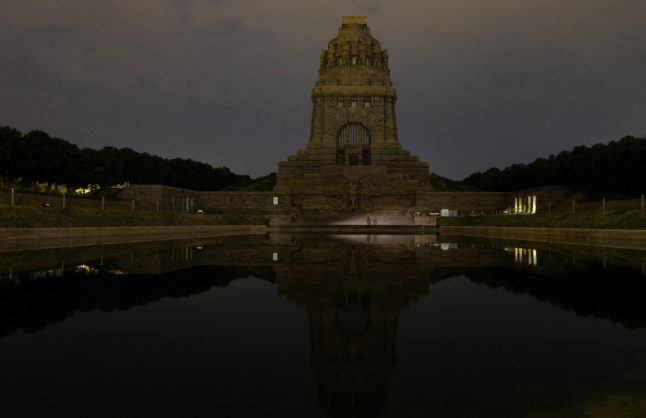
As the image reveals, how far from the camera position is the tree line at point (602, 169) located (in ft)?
147

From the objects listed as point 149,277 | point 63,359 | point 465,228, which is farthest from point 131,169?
point 63,359

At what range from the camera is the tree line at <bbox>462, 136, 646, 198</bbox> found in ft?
147

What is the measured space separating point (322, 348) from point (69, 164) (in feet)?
177

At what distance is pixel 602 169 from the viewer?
160ft

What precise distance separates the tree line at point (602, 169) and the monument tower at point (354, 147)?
16305 millimetres

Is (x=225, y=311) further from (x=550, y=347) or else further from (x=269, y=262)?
(x=269, y=262)

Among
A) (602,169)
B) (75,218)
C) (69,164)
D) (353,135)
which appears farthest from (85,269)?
(353,135)

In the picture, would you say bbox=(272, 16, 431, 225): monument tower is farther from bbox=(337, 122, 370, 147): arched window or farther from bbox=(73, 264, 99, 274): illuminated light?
bbox=(73, 264, 99, 274): illuminated light

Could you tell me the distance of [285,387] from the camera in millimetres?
3242

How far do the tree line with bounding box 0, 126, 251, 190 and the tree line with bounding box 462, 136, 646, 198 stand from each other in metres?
57.1

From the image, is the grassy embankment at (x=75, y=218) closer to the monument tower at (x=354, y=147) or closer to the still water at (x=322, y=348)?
the still water at (x=322, y=348)

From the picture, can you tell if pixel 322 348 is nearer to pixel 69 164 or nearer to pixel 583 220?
pixel 583 220

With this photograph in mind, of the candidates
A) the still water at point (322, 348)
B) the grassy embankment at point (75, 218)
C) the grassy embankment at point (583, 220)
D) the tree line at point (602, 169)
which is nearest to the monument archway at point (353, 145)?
the tree line at point (602, 169)

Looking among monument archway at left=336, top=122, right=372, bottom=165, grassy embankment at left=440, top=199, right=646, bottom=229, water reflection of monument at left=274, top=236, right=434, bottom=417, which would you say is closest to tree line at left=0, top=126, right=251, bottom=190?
monument archway at left=336, top=122, right=372, bottom=165
